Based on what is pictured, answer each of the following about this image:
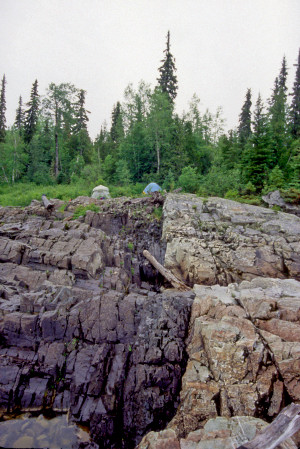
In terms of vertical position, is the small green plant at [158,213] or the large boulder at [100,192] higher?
the large boulder at [100,192]

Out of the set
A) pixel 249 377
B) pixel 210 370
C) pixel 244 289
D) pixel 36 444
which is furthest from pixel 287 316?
pixel 36 444

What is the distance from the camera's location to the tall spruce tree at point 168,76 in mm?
36312

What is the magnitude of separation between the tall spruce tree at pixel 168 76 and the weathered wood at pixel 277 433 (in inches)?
1484

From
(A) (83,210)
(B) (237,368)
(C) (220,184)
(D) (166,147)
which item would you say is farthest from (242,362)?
(D) (166,147)

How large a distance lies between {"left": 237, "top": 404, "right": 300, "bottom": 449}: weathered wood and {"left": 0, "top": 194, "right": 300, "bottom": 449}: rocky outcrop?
0.49m

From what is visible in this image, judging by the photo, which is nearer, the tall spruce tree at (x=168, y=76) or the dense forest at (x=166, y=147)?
the dense forest at (x=166, y=147)

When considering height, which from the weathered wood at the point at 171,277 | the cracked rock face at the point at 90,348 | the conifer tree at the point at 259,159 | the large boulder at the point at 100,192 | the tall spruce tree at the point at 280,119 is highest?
the tall spruce tree at the point at 280,119

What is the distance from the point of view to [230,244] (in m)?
14.9

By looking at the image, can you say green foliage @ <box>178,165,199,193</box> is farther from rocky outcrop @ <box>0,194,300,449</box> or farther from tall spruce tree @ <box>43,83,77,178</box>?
tall spruce tree @ <box>43,83,77,178</box>

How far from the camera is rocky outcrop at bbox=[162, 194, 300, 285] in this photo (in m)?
13.5

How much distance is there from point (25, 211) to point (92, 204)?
17.6ft

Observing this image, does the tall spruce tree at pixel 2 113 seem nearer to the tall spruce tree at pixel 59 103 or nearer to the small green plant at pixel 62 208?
the tall spruce tree at pixel 59 103

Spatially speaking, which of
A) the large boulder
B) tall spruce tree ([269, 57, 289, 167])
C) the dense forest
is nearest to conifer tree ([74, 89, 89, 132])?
the dense forest

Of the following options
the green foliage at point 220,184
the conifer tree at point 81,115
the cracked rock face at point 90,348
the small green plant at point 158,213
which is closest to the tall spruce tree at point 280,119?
the green foliage at point 220,184
